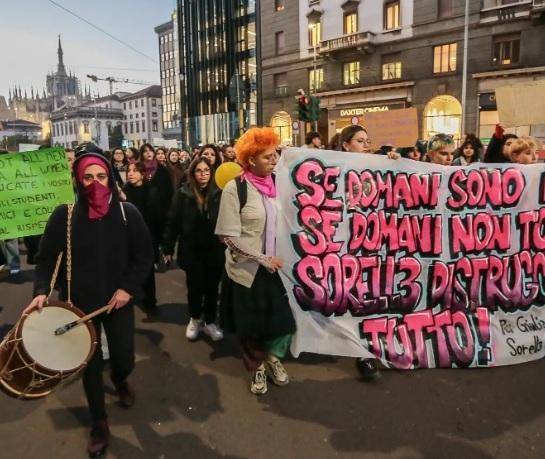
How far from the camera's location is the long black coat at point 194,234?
456 centimetres

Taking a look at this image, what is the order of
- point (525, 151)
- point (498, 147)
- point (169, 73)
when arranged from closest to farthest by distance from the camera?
point (525, 151), point (498, 147), point (169, 73)

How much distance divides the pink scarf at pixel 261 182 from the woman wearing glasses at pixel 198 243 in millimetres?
1134

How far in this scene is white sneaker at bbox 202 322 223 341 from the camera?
4.58 metres

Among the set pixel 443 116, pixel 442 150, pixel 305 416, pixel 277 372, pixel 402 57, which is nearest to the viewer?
pixel 305 416

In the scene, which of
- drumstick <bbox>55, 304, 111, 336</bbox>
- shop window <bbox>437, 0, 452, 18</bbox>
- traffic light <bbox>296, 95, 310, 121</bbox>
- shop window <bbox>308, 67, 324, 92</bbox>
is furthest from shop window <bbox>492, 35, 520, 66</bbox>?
drumstick <bbox>55, 304, 111, 336</bbox>

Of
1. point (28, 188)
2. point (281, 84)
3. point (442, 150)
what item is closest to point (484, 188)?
point (442, 150)

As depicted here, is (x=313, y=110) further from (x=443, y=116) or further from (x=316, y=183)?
(x=316, y=183)

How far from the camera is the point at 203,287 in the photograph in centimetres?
467

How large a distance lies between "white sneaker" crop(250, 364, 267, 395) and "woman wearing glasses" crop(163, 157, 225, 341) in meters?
1.14

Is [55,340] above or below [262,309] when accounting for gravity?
above

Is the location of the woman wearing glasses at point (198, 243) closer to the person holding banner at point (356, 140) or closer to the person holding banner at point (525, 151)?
the person holding banner at point (356, 140)

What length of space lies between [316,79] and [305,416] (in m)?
30.1

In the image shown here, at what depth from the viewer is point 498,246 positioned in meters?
3.80

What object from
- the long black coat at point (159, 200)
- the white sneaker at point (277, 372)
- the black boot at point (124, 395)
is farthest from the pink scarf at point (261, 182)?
the long black coat at point (159, 200)
